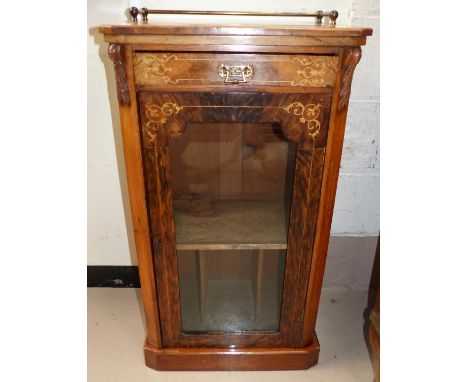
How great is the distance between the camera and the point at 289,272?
106cm

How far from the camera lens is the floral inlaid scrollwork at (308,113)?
86cm

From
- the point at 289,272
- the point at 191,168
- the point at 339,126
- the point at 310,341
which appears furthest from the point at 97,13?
the point at 310,341

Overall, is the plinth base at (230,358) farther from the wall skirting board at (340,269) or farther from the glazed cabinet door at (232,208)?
the wall skirting board at (340,269)

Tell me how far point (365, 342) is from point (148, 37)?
1.16m

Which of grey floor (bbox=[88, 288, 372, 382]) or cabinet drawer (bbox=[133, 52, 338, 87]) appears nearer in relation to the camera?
cabinet drawer (bbox=[133, 52, 338, 87])

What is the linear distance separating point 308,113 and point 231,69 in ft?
0.63

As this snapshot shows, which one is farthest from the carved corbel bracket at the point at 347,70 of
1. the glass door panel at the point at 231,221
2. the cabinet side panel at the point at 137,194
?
the cabinet side panel at the point at 137,194

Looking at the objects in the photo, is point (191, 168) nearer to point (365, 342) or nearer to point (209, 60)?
point (209, 60)

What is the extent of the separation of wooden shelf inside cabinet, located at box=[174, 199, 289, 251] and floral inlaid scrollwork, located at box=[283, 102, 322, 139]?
0.73 ft

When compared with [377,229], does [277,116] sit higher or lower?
higher

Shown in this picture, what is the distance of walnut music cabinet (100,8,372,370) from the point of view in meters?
0.81

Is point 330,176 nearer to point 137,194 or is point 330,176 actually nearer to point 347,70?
point 347,70

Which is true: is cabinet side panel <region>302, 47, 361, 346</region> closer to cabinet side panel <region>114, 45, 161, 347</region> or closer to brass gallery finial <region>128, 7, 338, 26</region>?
brass gallery finial <region>128, 7, 338, 26</region>

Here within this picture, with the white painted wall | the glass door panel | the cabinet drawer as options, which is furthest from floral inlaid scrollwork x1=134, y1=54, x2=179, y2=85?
the white painted wall
